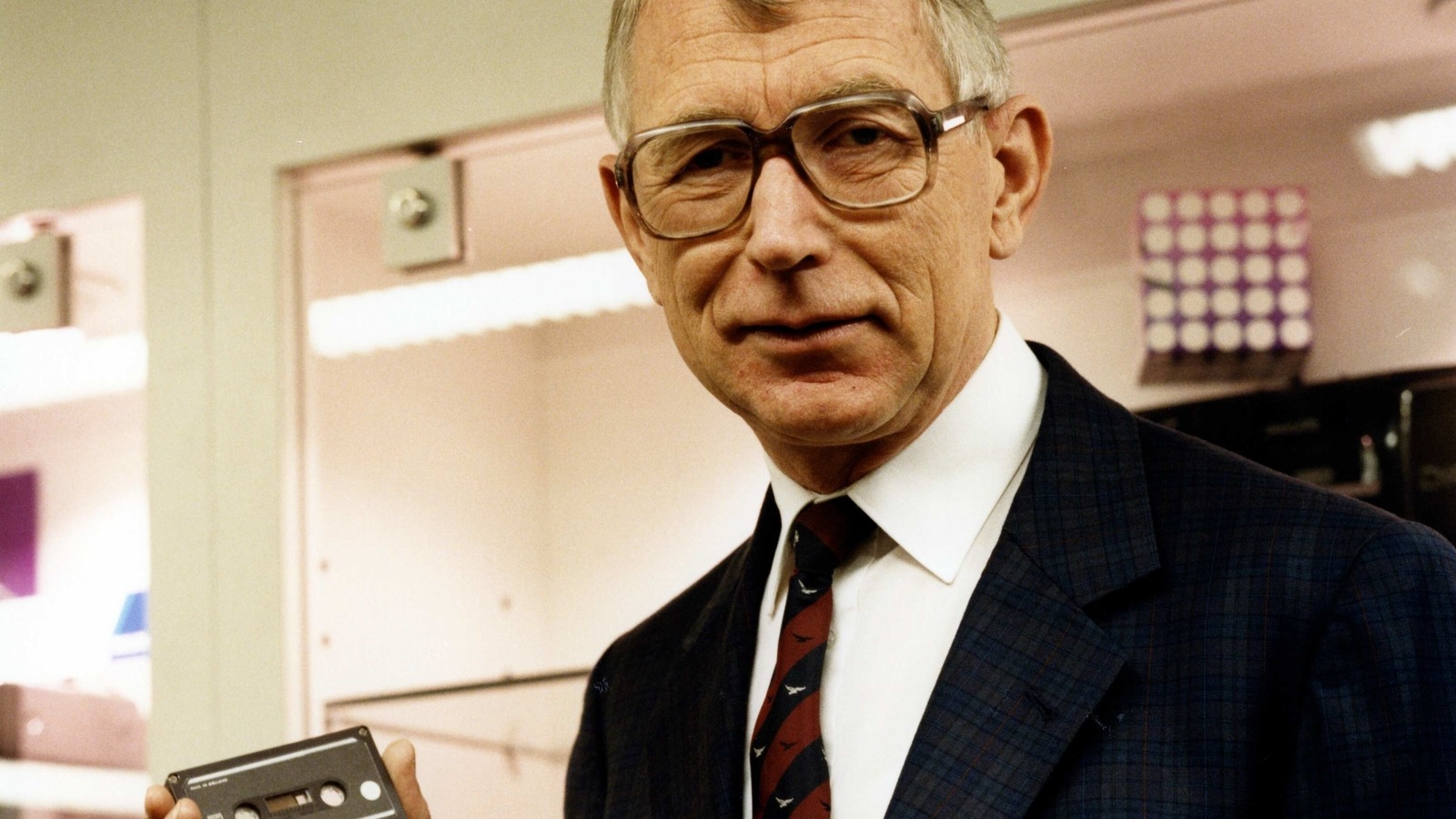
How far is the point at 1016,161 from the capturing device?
4.44 feet

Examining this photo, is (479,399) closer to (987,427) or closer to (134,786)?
(134,786)

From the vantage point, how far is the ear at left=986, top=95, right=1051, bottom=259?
133 cm

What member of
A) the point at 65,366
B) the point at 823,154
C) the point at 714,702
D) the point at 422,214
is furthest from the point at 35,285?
the point at 823,154

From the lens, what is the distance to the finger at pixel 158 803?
1279mm

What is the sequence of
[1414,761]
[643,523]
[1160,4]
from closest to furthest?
[1414,761] → [1160,4] → [643,523]

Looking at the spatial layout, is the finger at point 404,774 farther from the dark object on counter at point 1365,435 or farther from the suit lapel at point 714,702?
the dark object on counter at point 1365,435

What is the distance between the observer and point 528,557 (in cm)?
211

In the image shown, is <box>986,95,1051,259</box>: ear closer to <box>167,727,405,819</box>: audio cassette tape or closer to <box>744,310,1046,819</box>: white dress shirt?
<box>744,310,1046,819</box>: white dress shirt

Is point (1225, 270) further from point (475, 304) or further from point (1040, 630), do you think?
point (475, 304)

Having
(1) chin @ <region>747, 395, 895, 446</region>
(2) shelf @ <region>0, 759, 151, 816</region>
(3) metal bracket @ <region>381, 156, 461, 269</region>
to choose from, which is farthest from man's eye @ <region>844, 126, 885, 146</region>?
(2) shelf @ <region>0, 759, 151, 816</region>

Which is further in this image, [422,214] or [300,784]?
[422,214]

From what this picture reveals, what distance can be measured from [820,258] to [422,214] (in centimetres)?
117

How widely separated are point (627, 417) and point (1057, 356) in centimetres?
84

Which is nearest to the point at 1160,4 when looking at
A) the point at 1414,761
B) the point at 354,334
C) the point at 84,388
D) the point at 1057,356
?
the point at 1057,356
